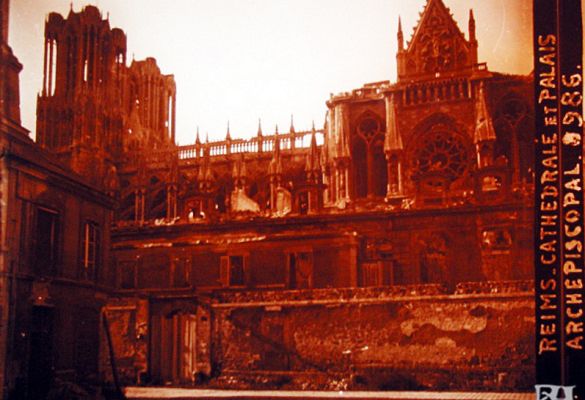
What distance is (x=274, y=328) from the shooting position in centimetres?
2097

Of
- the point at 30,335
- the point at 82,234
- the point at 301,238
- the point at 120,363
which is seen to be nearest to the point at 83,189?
the point at 82,234

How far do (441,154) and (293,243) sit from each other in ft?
23.6

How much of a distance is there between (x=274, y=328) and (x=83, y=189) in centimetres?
718

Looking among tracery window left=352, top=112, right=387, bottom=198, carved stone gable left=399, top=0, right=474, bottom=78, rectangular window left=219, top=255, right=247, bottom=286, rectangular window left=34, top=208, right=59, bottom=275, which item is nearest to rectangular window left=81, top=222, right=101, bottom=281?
rectangular window left=34, top=208, right=59, bottom=275

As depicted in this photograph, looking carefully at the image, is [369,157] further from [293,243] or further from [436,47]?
[293,243]

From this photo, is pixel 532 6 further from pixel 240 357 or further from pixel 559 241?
pixel 240 357

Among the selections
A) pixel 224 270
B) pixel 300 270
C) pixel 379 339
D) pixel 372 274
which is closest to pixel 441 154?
pixel 372 274

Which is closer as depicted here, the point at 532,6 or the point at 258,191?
the point at 532,6

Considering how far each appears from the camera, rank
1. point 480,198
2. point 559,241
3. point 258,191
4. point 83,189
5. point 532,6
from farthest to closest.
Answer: point 258,191 < point 480,198 < point 83,189 < point 532,6 < point 559,241

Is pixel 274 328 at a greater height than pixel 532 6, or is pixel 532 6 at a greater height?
pixel 532 6

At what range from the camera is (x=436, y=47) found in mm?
26984

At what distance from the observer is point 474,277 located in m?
A: 22.1

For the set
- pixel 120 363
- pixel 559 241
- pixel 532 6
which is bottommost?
pixel 120 363

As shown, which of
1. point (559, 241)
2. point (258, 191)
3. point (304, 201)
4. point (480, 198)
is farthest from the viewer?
point (258, 191)
